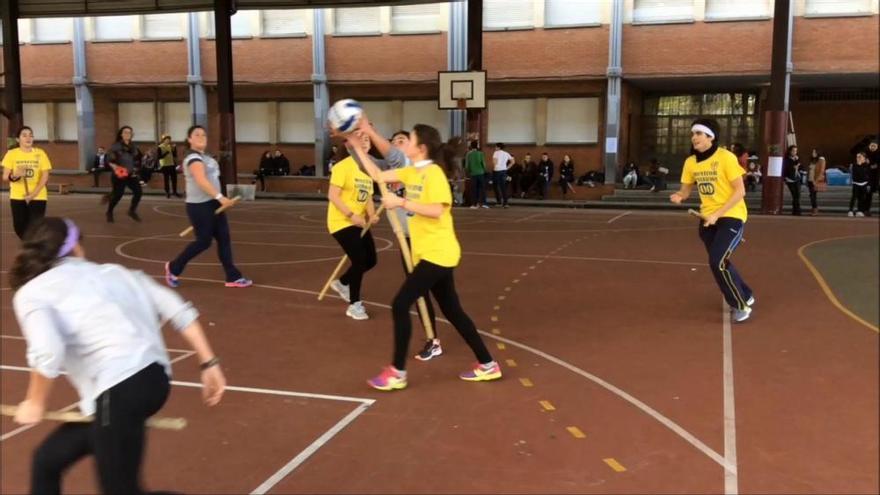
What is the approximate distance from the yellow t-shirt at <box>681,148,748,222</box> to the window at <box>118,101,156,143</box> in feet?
97.5

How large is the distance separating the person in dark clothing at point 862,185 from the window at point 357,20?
1756 cm

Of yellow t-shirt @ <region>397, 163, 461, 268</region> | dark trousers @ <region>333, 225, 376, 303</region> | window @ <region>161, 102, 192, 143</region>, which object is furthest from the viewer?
window @ <region>161, 102, 192, 143</region>

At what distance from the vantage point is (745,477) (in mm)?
4047

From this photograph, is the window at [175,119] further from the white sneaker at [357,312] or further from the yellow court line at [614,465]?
the yellow court line at [614,465]

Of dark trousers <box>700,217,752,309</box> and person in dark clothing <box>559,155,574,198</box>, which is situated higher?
person in dark clothing <box>559,155,574,198</box>

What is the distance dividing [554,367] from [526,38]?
23347 mm

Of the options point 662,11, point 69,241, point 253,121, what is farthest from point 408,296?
point 253,121

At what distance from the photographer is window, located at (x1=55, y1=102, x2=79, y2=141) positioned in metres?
→ 33.8

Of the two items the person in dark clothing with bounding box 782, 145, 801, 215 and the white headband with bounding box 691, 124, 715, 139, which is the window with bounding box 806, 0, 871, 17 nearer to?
the person in dark clothing with bounding box 782, 145, 801, 215

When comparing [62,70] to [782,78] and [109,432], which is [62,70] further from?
[109,432]

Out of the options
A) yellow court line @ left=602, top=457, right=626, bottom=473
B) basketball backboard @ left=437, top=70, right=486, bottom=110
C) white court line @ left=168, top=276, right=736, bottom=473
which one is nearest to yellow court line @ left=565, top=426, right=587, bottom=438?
yellow court line @ left=602, top=457, right=626, bottom=473

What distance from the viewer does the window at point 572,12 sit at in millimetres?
26844

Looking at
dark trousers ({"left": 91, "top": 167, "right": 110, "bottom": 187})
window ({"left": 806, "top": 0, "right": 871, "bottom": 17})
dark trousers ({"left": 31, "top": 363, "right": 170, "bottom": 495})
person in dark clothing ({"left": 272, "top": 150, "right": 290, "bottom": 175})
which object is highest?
window ({"left": 806, "top": 0, "right": 871, "bottom": 17})

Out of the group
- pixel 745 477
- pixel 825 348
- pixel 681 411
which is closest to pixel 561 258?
pixel 825 348
